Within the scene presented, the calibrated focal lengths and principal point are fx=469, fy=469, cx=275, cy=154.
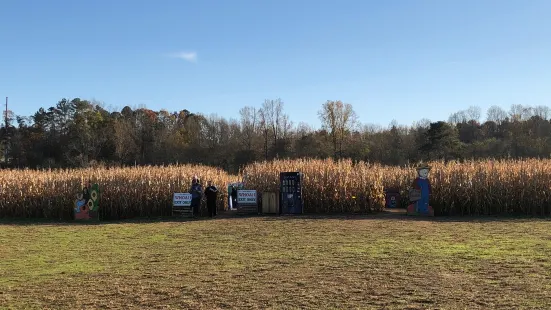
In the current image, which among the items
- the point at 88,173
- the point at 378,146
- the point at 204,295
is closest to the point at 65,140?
the point at 378,146

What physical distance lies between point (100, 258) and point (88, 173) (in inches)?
515

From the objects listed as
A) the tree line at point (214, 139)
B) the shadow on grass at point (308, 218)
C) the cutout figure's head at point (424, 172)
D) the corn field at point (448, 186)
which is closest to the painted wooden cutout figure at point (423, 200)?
the cutout figure's head at point (424, 172)

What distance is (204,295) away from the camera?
21.5 ft

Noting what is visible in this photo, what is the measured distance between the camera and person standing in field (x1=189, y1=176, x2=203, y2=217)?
1947 centimetres

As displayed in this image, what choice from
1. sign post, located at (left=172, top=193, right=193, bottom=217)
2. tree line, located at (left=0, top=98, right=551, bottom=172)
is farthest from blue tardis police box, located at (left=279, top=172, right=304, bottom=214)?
tree line, located at (left=0, top=98, right=551, bottom=172)

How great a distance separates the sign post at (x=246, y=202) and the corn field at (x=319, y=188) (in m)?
1.27

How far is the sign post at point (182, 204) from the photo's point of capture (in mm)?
19344

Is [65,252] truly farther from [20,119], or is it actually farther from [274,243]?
[20,119]

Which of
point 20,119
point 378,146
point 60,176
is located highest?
point 20,119

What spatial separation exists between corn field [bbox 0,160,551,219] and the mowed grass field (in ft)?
13.6

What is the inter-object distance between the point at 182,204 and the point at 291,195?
14.9 feet

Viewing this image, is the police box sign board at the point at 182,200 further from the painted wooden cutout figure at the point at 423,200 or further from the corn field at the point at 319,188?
the painted wooden cutout figure at the point at 423,200

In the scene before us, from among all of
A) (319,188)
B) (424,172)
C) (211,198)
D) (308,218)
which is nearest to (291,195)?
(319,188)

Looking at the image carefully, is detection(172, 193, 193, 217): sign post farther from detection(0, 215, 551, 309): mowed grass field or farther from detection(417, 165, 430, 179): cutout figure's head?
detection(417, 165, 430, 179): cutout figure's head
